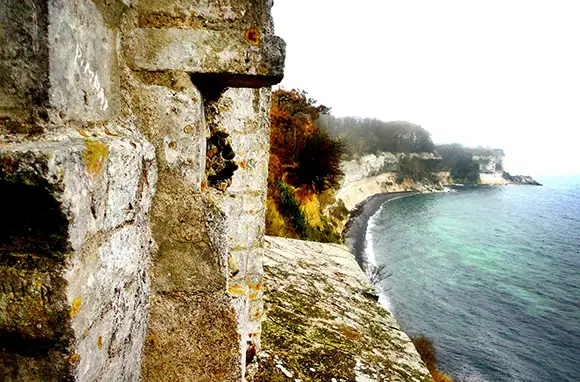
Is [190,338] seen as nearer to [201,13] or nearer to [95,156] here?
[95,156]

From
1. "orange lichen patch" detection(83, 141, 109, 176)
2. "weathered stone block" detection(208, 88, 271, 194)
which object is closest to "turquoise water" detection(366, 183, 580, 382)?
"weathered stone block" detection(208, 88, 271, 194)

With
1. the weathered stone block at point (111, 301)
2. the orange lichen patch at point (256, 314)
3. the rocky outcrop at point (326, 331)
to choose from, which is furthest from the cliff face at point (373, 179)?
the weathered stone block at point (111, 301)

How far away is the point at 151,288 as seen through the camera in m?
1.44

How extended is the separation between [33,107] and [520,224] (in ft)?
195

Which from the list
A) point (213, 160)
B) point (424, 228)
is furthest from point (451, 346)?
point (424, 228)

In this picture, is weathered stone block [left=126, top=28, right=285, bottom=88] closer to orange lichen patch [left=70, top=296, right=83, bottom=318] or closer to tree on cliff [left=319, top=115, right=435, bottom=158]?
orange lichen patch [left=70, top=296, right=83, bottom=318]

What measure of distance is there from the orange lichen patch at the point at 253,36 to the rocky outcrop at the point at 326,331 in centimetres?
224

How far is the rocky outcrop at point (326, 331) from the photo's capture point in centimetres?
282

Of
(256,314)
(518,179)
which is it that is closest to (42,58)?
(256,314)

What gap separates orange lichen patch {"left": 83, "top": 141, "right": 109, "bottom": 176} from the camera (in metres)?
0.95

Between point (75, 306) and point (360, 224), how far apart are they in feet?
116

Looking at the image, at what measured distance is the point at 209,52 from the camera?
136 cm

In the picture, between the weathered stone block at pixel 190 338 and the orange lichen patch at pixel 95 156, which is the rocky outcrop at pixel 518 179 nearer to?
the weathered stone block at pixel 190 338

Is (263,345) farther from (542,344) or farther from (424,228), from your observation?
(424,228)
